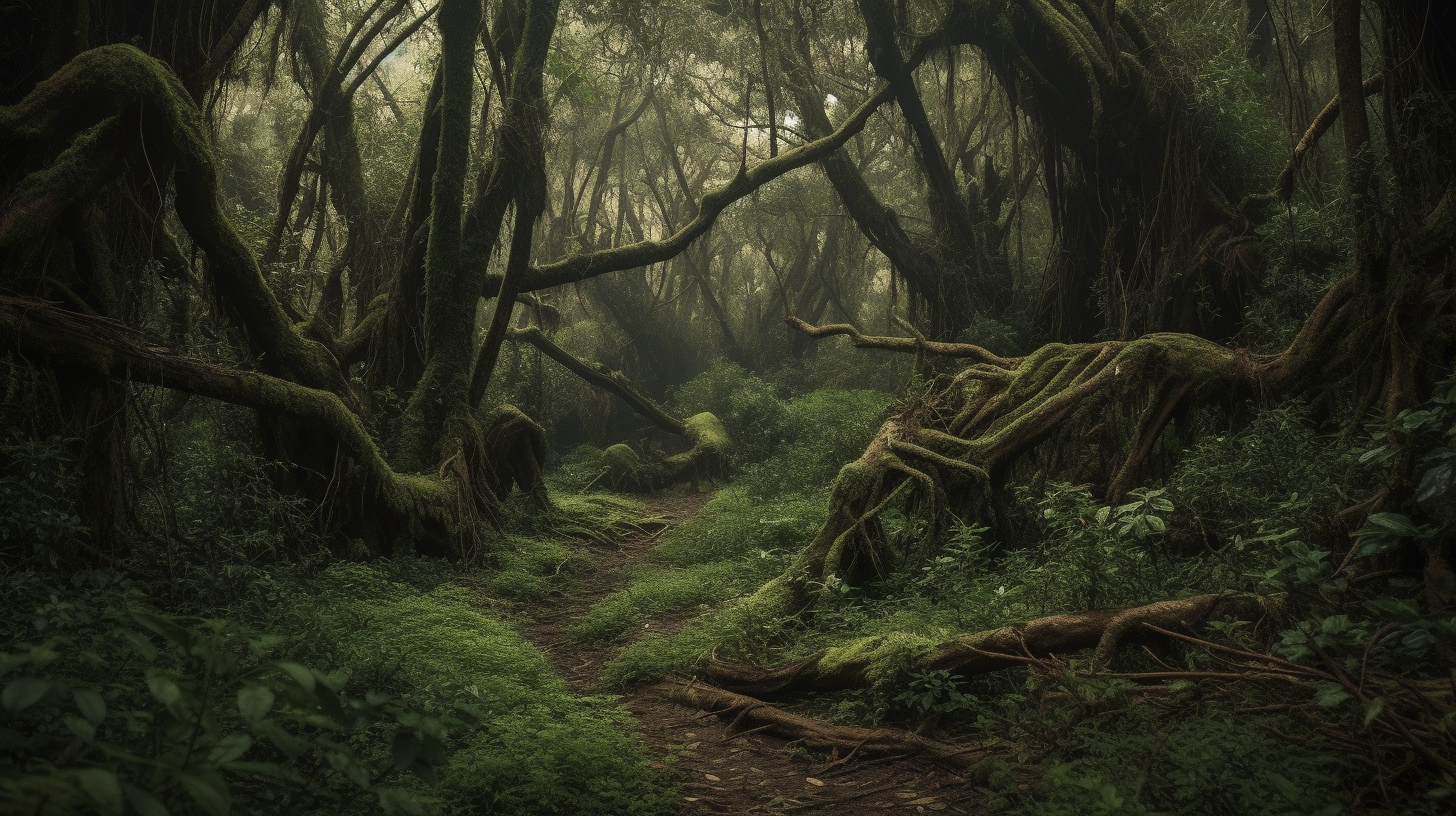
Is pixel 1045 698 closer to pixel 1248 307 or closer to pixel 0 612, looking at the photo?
pixel 0 612

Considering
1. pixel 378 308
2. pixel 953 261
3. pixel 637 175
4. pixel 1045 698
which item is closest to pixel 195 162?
pixel 378 308

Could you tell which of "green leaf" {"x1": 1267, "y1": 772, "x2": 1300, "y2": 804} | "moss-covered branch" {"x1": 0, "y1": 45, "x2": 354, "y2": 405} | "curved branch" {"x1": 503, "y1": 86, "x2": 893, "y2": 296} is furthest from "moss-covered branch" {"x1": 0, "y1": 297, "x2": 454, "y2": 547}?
"green leaf" {"x1": 1267, "y1": 772, "x2": 1300, "y2": 804}

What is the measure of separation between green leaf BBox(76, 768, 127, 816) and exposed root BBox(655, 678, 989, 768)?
10.9 ft

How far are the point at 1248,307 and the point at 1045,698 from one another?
7.01 metres

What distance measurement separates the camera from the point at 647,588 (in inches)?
330

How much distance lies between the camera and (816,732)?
473 cm

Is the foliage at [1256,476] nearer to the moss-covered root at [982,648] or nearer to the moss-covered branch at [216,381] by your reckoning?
the moss-covered root at [982,648]

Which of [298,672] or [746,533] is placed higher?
[298,672]

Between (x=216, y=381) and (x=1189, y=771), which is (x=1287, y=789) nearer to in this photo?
(x=1189, y=771)

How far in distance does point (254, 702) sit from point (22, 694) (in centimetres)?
42

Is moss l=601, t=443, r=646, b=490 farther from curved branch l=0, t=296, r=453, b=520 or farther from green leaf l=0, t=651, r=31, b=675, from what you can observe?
green leaf l=0, t=651, r=31, b=675

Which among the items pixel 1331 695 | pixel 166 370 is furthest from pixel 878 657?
pixel 166 370

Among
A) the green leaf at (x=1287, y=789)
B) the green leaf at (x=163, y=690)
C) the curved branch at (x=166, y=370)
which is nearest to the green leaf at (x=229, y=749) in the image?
the green leaf at (x=163, y=690)

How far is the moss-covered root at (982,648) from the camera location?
420cm
